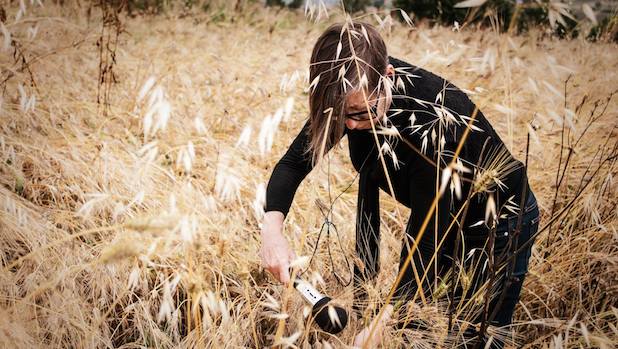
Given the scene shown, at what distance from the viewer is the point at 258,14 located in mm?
6426

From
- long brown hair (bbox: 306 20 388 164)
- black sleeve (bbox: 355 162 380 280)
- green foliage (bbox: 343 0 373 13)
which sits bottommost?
black sleeve (bbox: 355 162 380 280)

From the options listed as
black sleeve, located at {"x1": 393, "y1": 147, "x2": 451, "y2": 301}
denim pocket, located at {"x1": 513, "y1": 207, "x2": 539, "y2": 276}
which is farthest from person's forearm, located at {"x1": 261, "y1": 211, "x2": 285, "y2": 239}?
denim pocket, located at {"x1": 513, "y1": 207, "x2": 539, "y2": 276}

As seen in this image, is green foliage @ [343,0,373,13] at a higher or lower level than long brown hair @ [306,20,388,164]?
higher

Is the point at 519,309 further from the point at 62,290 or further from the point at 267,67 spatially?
the point at 267,67

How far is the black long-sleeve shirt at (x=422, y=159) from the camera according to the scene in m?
1.14

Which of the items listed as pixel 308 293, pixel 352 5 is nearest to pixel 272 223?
pixel 308 293

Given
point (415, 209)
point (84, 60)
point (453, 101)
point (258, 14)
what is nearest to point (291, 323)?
point (415, 209)

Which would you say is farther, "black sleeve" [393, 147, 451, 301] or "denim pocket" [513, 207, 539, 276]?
"denim pocket" [513, 207, 539, 276]

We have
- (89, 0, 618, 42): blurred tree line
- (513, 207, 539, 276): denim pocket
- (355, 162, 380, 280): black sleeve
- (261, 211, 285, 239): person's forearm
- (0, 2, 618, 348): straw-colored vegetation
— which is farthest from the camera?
(355, 162, 380, 280): black sleeve

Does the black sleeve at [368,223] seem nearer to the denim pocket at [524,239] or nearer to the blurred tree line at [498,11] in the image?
the denim pocket at [524,239]

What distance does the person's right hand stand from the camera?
45.5 inches

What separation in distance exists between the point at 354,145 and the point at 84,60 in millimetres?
2606

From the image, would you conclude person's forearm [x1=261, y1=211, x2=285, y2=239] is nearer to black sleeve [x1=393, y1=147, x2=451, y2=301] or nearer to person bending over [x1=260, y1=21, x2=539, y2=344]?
person bending over [x1=260, y1=21, x2=539, y2=344]

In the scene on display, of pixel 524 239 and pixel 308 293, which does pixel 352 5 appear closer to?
pixel 524 239
